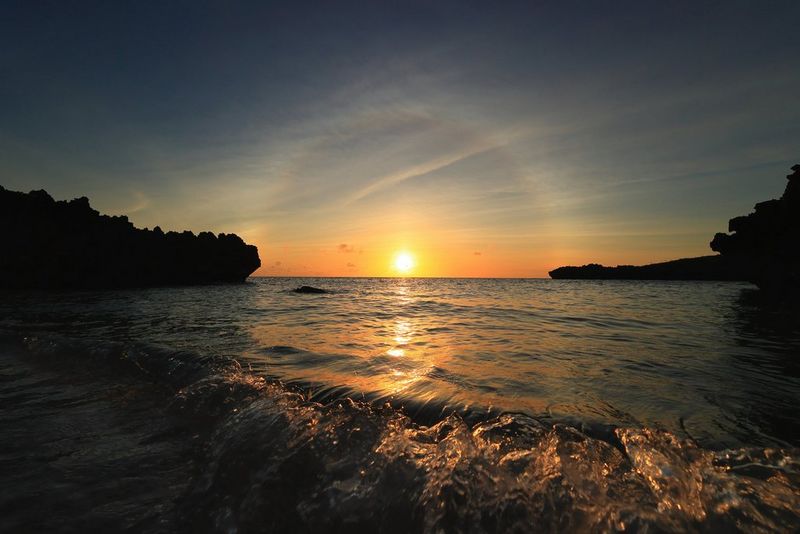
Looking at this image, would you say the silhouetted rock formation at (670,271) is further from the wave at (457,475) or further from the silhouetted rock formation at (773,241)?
the wave at (457,475)

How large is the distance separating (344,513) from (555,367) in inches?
225

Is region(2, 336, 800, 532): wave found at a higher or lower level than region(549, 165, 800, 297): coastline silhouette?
lower

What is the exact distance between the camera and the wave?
8.31 ft

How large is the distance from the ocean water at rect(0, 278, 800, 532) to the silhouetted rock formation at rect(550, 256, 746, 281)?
114823mm

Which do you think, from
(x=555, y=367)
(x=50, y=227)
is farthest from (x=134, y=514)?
(x=50, y=227)

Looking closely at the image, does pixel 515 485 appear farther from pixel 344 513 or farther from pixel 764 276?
pixel 764 276

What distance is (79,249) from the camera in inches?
1907

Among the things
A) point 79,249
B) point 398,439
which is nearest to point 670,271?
point 398,439

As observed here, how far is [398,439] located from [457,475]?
0.94m

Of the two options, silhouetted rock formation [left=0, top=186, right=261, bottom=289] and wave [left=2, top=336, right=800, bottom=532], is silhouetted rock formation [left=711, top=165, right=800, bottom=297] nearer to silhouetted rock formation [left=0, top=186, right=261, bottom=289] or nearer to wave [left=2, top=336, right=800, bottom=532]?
wave [left=2, top=336, right=800, bottom=532]

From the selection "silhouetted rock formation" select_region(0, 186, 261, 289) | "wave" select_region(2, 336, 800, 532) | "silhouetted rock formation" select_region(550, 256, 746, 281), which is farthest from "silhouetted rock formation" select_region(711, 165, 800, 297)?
"silhouetted rock formation" select_region(0, 186, 261, 289)

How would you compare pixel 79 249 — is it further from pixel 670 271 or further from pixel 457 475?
pixel 670 271

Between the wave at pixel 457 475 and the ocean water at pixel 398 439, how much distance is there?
0.06 ft

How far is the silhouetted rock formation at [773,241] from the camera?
87.6 ft
